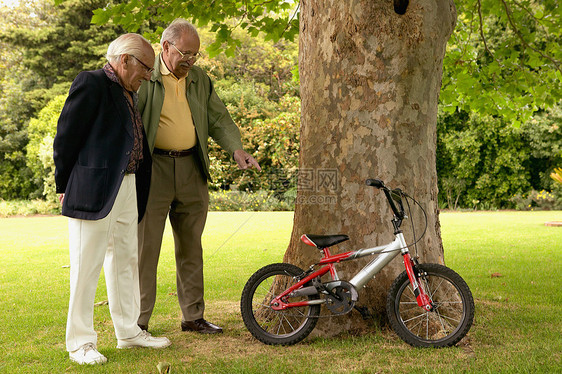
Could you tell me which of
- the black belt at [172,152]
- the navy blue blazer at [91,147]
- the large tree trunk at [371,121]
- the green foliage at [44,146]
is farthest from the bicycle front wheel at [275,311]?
the green foliage at [44,146]

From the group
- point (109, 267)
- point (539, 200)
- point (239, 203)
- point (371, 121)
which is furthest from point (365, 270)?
point (539, 200)

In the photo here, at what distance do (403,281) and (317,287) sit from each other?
0.59 m

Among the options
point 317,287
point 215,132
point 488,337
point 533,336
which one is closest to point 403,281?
point 317,287

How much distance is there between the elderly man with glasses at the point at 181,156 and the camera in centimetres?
406

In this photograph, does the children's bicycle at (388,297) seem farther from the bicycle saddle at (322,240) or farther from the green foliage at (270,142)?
A: the green foliage at (270,142)

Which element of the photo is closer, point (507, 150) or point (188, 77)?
point (188, 77)

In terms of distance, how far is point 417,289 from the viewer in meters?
3.67

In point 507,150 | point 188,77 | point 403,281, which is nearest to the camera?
point 403,281

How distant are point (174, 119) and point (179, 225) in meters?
0.83

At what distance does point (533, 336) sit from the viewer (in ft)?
13.1

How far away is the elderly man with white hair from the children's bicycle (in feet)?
3.04

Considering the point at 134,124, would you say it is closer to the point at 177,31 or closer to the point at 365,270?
the point at 177,31

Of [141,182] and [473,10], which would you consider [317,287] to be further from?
[473,10]

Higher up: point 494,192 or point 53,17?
point 53,17
